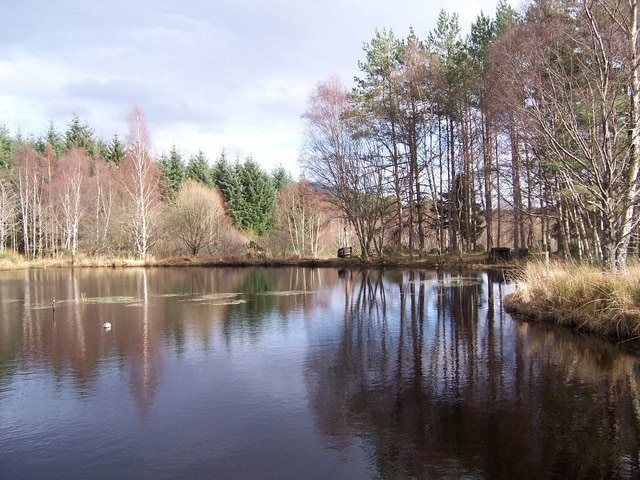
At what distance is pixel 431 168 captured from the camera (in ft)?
119

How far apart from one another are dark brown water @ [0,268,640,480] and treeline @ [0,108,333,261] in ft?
95.9

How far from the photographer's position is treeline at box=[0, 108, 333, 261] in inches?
1772

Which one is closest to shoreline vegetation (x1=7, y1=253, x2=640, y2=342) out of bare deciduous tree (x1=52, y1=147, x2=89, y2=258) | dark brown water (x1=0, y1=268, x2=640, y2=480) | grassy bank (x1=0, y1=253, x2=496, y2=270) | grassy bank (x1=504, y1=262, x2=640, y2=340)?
grassy bank (x1=504, y1=262, x2=640, y2=340)

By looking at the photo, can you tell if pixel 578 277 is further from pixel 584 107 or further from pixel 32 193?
pixel 32 193

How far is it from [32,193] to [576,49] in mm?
51774

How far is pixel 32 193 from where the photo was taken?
51.6 metres

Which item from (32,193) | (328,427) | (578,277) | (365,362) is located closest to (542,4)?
(578,277)

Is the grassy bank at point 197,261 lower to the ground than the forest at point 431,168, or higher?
lower

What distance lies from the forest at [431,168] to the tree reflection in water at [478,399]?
16.1 ft

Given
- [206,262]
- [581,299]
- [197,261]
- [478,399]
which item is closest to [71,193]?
[197,261]

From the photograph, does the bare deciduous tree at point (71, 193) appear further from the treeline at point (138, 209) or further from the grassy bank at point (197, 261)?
the grassy bank at point (197, 261)

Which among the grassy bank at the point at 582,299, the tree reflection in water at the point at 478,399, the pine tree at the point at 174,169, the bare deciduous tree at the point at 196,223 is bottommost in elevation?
the tree reflection in water at the point at 478,399

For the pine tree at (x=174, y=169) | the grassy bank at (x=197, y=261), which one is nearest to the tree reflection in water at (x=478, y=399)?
the grassy bank at (x=197, y=261)

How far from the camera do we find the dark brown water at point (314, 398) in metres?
5.61
